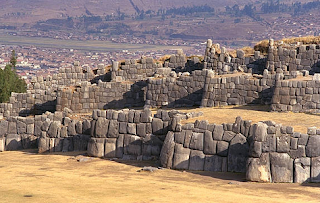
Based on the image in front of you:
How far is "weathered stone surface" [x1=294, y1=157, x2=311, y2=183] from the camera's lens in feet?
73.0

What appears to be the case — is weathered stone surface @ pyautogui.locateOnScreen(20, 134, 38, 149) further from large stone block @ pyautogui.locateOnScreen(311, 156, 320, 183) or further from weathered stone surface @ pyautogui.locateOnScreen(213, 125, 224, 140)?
large stone block @ pyautogui.locateOnScreen(311, 156, 320, 183)

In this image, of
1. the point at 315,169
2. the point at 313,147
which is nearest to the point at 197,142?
the point at 313,147

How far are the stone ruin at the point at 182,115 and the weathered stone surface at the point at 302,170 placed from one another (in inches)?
1.2

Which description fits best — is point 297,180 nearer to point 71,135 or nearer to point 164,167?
point 164,167

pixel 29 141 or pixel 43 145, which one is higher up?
pixel 43 145

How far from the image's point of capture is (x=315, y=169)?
72.8ft

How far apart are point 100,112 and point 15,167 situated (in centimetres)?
363

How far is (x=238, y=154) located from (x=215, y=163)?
848 mm

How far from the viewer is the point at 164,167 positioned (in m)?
25.0

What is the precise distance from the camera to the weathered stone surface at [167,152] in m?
24.9

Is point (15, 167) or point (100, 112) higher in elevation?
point (100, 112)

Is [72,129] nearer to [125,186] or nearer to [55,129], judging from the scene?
[55,129]

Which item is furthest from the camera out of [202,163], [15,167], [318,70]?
[318,70]

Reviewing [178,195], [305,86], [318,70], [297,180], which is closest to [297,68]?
[318,70]
